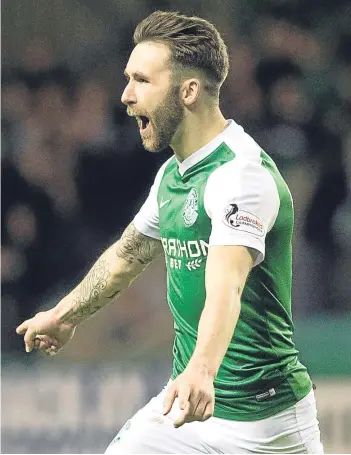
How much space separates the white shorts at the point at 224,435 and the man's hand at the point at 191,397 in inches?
26.9

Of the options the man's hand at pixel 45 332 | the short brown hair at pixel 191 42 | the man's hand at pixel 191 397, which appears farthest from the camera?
the man's hand at pixel 45 332

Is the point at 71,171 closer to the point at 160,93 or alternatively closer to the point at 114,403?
the point at 114,403

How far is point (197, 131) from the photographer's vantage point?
3721 mm

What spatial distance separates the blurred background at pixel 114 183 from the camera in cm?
639

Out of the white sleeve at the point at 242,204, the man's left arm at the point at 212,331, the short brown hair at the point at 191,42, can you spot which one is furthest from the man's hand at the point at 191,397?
the short brown hair at the point at 191,42

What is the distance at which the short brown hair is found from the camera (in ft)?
12.3

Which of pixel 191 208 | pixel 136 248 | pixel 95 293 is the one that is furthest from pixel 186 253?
pixel 95 293

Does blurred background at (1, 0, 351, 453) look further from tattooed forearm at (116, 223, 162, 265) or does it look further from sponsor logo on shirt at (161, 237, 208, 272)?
sponsor logo on shirt at (161, 237, 208, 272)

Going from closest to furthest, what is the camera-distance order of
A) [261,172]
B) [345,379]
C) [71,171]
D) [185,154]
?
[261,172], [185,154], [345,379], [71,171]

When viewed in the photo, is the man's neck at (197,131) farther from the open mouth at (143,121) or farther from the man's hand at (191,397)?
the man's hand at (191,397)

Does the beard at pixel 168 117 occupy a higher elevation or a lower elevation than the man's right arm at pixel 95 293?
higher

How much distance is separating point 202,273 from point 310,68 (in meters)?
3.79

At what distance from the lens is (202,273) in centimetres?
359

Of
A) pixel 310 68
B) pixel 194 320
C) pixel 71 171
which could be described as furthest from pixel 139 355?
pixel 194 320
